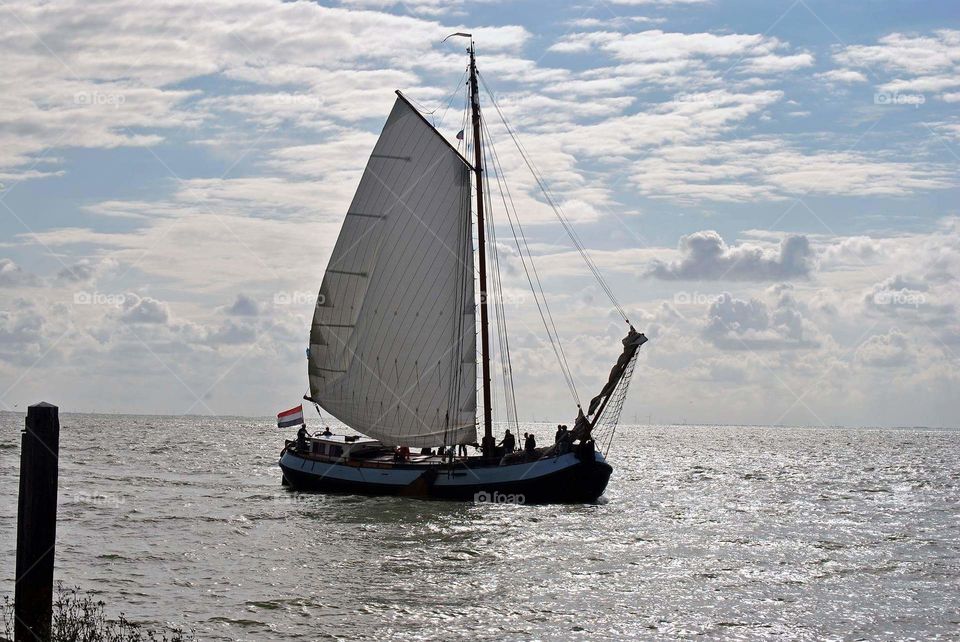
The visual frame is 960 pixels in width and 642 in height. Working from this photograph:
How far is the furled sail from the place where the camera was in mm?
46125

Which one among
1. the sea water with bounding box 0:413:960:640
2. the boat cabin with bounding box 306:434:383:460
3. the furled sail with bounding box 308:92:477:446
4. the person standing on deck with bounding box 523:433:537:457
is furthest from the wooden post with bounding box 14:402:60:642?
the boat cabin with bounding box 306:434:383:460

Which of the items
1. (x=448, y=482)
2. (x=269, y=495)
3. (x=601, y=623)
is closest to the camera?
(x=601, y=623)

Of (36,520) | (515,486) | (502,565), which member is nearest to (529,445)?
(515,486)

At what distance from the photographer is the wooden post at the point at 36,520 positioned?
1566 centimetres

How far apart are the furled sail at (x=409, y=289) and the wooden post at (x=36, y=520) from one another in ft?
Result: 99.8

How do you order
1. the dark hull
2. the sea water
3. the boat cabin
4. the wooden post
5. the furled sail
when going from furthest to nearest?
the boat cabin, the furled sail, the dark hull, the sea water, the wooden post

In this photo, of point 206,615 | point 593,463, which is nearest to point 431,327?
point 593,463

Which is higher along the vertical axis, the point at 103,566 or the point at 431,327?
the point at 431,327

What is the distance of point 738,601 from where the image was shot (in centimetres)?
2430

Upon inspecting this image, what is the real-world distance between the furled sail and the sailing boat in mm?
46

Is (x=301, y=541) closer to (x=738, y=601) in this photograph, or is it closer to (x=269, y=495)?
(x=738, y=601)

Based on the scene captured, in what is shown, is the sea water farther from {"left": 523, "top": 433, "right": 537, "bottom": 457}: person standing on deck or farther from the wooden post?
the wooden post

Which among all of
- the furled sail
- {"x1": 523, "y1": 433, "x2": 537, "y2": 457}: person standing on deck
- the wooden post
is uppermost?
the furled sail

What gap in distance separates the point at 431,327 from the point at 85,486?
20729 mm
